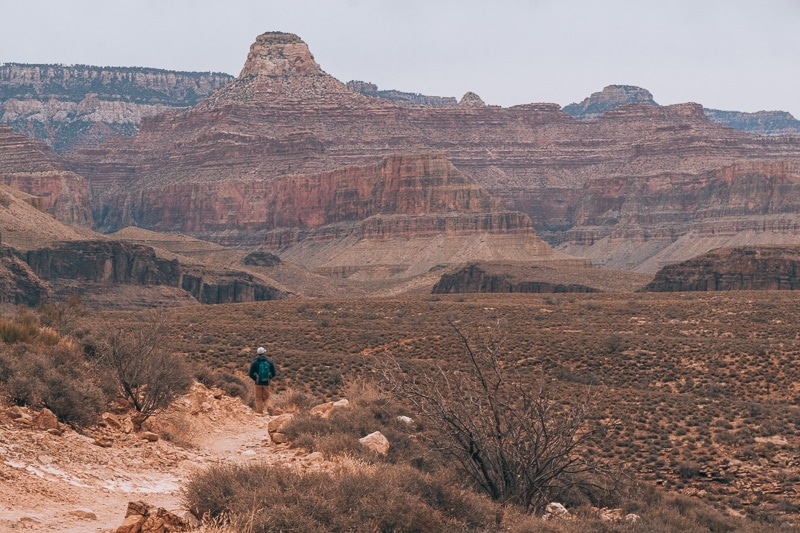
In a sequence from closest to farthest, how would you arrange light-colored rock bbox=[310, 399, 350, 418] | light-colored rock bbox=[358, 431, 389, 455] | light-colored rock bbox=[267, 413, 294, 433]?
light-colored rock bbox=[358, 431, 389, 455], light-colored rock bbox=[267, 413, 294, 433], light-colored rock bbox=[310, 399, 350, 418]

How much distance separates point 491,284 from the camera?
13650 cm

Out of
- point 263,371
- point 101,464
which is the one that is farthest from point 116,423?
point 263,371

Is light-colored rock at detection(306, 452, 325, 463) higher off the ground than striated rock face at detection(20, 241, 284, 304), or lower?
higher

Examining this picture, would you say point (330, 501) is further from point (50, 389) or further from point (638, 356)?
point (638, 356)

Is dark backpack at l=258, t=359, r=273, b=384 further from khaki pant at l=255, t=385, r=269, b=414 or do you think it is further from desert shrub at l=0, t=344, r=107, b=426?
desert shrub at l=0, t=344, r=107, b=426

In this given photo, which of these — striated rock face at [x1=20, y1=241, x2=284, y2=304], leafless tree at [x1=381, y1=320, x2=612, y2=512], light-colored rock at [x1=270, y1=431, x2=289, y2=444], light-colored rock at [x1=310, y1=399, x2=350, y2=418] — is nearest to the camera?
leafless tree at [x1=381, y1=320, x2=612, y2=512]

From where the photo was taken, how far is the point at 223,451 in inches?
1036

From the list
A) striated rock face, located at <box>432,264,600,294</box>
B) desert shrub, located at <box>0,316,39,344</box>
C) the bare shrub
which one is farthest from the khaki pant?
striated rock face, located at <box>432,264,600,294</box>

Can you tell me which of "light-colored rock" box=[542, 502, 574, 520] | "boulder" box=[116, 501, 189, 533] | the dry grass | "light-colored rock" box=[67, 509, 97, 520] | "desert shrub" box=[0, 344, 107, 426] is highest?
"desert shrub" box=[0, 344, 107, 426]

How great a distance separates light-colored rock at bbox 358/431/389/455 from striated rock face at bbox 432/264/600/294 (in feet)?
325

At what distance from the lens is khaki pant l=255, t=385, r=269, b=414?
3241 centimetres

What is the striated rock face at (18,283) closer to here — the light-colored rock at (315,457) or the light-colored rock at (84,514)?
the light-colored rock at (315,457)

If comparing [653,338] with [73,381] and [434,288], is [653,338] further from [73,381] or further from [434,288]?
[434,288]

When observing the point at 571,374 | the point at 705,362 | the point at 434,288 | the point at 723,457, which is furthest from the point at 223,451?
the point at 434,288
